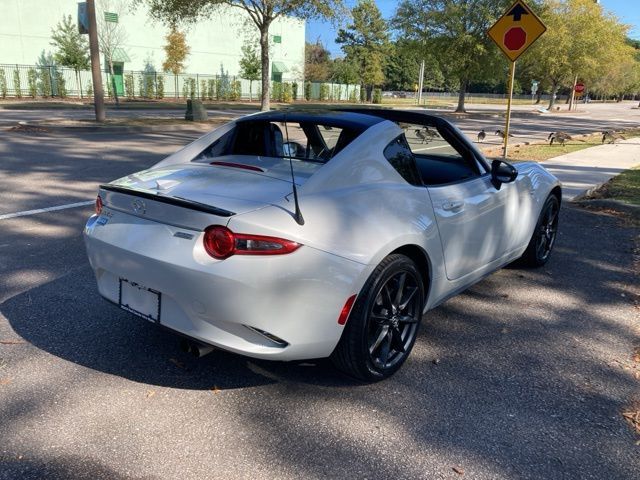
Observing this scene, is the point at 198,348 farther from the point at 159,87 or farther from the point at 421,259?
the point at 159,87

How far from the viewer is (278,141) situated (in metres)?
3.67

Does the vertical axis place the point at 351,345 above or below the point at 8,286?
above

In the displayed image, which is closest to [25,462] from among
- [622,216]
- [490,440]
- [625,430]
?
[490,440]

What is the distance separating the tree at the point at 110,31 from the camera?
35.9m

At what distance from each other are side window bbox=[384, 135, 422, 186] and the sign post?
8.68 m

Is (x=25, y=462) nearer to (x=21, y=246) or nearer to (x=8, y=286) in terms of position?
(x=8, y=286)

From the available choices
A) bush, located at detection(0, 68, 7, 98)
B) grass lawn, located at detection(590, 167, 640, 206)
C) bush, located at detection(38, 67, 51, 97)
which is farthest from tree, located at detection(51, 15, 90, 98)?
grass lawn, located at detection(590, 167, 640, 206)

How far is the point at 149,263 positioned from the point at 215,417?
856 millimetres

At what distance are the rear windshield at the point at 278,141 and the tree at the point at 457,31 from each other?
1433 inches

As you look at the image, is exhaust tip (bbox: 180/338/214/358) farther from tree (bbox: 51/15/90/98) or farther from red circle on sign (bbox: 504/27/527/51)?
tree (bbox: 51/15/90/98)

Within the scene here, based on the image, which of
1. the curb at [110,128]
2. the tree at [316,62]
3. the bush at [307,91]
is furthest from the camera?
the tree at [316,62]

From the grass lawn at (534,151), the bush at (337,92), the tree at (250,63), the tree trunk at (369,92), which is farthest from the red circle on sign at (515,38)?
the tree trunk at (369,92)

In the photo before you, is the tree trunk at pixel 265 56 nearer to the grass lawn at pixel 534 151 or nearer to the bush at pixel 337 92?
the grass lawn at pixel 534 151

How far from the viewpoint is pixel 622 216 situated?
7664mm
